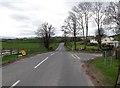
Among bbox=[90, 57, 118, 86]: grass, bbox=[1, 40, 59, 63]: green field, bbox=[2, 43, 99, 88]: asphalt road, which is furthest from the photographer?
bbox=[1, 40, 59, 63]: green field

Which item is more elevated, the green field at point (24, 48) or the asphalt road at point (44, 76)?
the asphalt road at point (44, 76)

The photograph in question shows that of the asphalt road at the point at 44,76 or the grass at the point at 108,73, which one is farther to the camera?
the grass at the point at 108,73

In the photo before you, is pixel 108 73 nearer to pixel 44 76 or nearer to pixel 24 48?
pixel 44 76

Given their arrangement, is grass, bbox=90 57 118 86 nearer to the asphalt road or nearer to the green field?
the asphalt road

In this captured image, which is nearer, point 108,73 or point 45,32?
point 108,73

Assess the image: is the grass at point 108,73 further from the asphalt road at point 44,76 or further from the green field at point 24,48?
the green field at point 24,48

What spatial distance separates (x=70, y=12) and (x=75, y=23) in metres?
3.38

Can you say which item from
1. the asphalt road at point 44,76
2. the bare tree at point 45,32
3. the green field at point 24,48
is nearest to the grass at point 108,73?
the asphalt road at point 44,76

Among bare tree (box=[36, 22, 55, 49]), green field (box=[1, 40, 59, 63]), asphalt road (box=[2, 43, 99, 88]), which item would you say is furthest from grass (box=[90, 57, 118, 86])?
bare tree (box=[36, 22, 55, 49])

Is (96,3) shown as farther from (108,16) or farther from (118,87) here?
(118,87)

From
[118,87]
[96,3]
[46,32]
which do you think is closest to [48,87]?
[118,87]

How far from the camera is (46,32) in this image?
9238cm

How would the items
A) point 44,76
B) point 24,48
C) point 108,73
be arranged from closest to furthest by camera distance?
point 44,76 → point 108,73 → point 24,48

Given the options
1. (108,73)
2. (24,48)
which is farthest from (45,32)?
(108,73)
